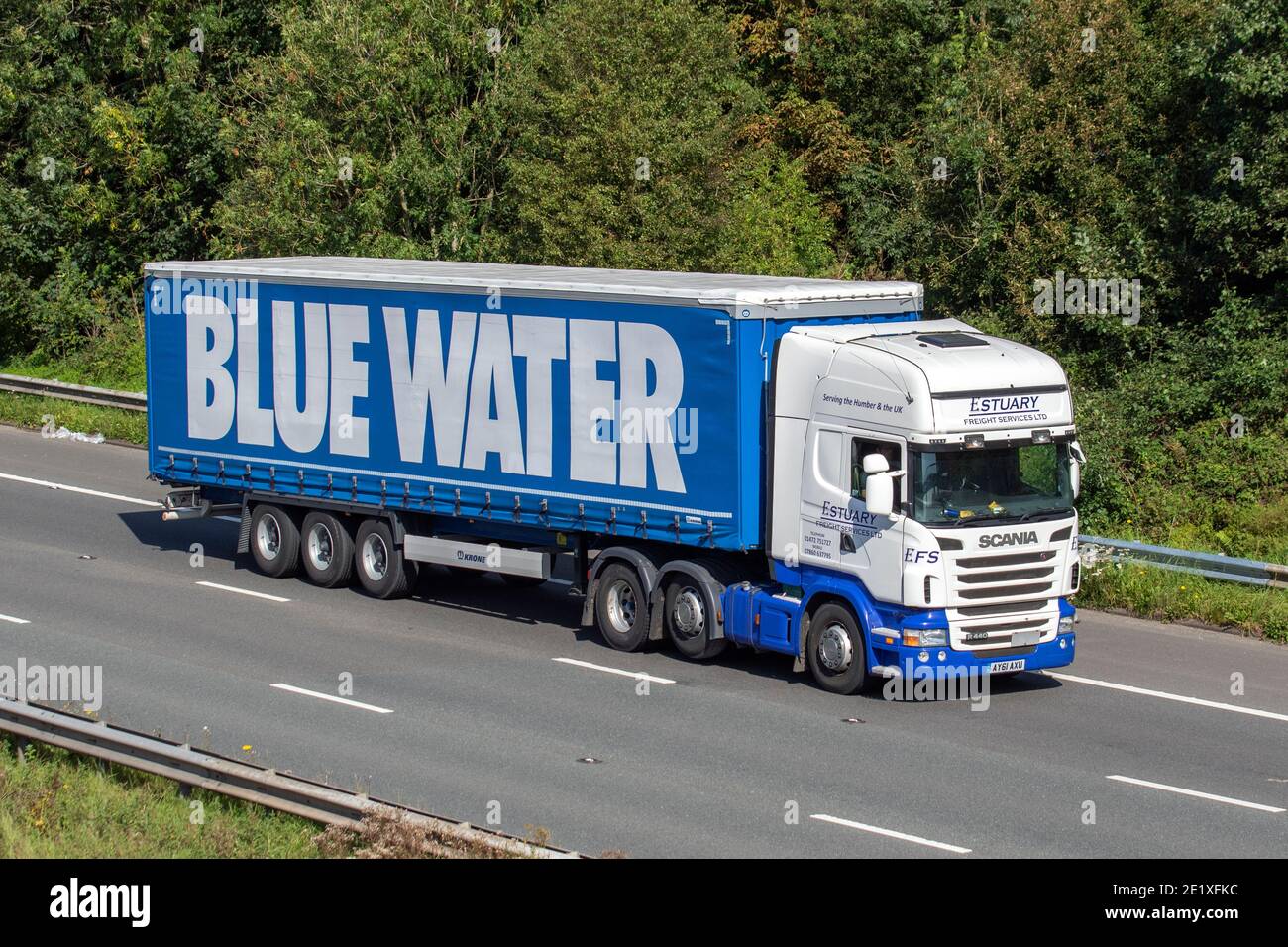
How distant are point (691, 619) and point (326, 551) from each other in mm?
5668

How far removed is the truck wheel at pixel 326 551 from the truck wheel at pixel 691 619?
488 cm

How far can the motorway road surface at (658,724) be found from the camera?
42.3 feet

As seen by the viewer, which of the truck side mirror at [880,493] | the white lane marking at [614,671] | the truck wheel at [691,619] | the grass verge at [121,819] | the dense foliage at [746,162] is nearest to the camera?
the grass verge at [121,819]

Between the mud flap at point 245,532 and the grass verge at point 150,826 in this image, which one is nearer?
the grass verge at point 150,826

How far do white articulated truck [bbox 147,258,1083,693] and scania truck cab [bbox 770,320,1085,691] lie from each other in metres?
0.02

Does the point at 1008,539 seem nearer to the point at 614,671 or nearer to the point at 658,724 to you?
the point at 658,724

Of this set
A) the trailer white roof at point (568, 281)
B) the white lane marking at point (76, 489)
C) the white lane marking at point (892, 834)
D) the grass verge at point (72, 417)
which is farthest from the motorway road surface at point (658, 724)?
the grass verge at point (72, 417)

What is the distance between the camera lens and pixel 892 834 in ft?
41.4

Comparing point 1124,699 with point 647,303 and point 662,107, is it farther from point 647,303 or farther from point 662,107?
point 662,107

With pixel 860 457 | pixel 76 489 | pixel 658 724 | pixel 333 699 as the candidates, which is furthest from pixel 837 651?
pixel 76 489

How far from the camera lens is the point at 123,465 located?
2933 cm

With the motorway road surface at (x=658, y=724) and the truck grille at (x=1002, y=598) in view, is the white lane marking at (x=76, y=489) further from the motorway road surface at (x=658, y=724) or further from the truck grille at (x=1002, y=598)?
the truck grille at (x=1002, y=598)

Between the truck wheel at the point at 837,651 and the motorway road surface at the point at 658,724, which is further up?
the truck wheel at the point at 837,651
